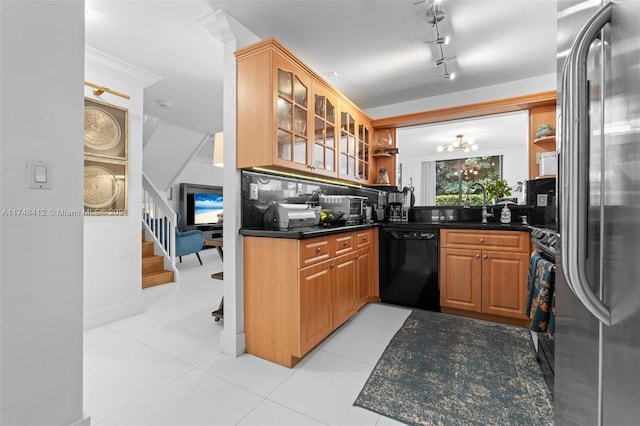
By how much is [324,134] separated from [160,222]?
3528mm

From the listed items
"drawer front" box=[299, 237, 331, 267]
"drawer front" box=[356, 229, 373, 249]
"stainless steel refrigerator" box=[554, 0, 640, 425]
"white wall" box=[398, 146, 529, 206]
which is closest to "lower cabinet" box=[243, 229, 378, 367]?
"drawer front" box=[299, 237, 331, 267]

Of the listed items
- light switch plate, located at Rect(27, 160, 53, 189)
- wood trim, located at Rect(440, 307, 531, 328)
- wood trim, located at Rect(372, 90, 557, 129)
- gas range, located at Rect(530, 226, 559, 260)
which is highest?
wood trim, located at Rect(372, 90, 557, 129)

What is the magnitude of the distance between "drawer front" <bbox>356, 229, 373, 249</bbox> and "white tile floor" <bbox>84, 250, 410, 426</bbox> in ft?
2.39

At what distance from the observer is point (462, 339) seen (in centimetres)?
239

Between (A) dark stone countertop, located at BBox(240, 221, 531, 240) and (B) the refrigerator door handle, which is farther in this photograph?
(A) dark stone countertop, located at BBox(240, 221, 531, 240)

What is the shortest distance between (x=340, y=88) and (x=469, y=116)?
156 cm

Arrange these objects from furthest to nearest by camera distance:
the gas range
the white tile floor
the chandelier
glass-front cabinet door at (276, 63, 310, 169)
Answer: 1. the chandelier
2. glass-front cabinet door at (276, 63, 310, 169)
3. the gas range
4. the white tile floor

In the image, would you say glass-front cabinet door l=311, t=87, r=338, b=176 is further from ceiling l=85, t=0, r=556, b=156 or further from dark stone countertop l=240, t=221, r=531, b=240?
dark stone countertop l=240, t=221, r=531, b=240

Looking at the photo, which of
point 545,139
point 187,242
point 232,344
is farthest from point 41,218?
point 187,242

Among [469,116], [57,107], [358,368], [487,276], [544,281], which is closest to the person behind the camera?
[57,107]

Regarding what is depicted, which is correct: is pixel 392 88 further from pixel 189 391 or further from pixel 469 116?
pixel 189 391

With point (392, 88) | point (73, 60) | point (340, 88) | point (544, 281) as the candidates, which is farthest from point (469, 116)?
point (73, 60)

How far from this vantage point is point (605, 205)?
1.78 feet

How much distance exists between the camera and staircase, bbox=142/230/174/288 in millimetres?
4098
